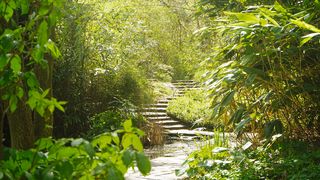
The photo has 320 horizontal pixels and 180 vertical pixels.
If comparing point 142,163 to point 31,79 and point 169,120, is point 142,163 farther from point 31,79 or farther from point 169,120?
point 169,120

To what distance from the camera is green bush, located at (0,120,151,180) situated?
3.42ft

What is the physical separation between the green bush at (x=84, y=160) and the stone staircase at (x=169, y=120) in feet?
22.0

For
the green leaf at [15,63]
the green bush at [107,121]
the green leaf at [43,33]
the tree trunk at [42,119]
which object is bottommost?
the green bush at [107,121]

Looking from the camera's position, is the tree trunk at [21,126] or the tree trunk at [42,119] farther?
the tree trunk at [42,119]

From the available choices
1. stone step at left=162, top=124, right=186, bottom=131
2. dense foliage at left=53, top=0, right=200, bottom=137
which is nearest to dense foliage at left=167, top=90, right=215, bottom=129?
stone step at left=162, top=124, right=186, bottom=131

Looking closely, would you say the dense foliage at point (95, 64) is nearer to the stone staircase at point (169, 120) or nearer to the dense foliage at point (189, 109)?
the stone staircase at point (169, 120)

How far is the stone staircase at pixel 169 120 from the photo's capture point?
9.84m

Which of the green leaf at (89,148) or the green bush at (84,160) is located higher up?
the green leaf at (89,148)

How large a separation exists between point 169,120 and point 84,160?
10.7 meters

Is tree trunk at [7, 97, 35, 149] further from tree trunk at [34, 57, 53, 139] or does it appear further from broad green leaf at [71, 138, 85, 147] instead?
broad green leaf at [71, 138, 85, 147]

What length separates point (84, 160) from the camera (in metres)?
1.13

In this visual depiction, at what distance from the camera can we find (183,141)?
29.7 feet

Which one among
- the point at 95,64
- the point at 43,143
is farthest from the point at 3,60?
the point at 95,64

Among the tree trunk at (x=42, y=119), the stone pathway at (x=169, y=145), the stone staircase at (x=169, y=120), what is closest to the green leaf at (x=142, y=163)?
the tree trunk at (x=42, y=119)
